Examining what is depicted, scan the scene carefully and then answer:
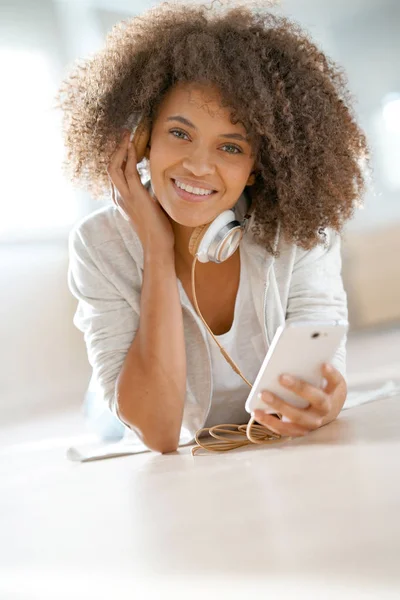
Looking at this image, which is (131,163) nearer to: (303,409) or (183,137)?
(183,137)

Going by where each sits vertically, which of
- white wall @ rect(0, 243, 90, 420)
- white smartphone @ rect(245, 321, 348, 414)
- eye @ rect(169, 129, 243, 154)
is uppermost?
eye @ rect(169, 129, 243, 154)

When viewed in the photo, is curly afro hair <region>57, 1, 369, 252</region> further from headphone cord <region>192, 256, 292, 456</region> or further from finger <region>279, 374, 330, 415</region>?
finger <region>279, 374, 330, 415</region>

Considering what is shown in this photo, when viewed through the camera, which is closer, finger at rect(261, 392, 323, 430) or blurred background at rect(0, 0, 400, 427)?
finger at rect(261, 392, 323, 430)

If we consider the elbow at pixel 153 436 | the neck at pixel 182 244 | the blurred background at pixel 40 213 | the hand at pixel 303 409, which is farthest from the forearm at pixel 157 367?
the blurred background at pixel 40 213

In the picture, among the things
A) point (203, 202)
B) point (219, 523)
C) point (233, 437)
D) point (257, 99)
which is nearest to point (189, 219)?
point (203, 202)

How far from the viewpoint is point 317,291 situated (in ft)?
6.71

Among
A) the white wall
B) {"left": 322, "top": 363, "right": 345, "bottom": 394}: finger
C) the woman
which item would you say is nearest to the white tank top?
the woman

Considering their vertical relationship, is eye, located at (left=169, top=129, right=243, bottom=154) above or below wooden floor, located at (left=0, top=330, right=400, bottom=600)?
above

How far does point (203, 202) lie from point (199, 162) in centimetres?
9

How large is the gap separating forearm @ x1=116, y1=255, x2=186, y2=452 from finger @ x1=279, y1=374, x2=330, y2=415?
29 centimetres

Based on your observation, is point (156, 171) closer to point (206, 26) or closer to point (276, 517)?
point (206, 26)

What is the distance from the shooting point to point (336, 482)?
1.38 m

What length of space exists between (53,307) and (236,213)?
2.64 meters

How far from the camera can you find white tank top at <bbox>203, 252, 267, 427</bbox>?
6.65ft
